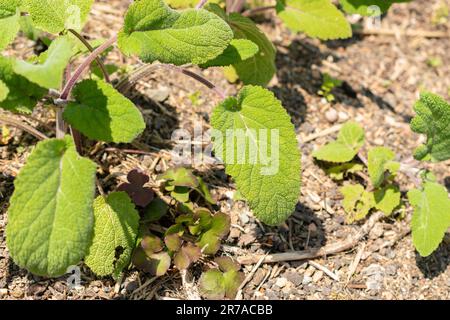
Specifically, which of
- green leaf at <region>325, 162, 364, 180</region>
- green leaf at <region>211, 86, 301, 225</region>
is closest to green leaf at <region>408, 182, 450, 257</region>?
green leaf at <region>325, 162, 364, 180</region>

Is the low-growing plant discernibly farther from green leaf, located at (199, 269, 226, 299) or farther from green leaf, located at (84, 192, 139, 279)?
green leaf, located at (84, 192, 139, 279)

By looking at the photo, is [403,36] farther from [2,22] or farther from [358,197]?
[2,22]

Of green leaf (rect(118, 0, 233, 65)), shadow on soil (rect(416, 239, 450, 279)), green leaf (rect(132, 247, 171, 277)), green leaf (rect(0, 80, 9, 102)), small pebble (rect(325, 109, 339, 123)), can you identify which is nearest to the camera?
green leaf (rect(0, 80, 9, 102))

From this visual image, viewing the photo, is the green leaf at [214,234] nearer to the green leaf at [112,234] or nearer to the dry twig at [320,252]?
the dry twig at [320,252]

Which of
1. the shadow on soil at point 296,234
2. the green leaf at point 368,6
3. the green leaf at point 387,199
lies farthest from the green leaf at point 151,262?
the green leaf at point 368,6

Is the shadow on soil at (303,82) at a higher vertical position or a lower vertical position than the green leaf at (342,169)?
higher

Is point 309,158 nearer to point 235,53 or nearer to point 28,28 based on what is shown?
point 235,53

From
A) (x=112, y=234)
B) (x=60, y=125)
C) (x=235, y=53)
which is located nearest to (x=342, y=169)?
(x=235, y=53)

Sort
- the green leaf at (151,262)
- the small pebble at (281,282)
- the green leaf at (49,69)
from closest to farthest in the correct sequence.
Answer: the green leaf at (49,69), the green leaf at (151,262), the small pebble at (281,282)

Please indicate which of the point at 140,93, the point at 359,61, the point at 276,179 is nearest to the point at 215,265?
the point at 276,179
